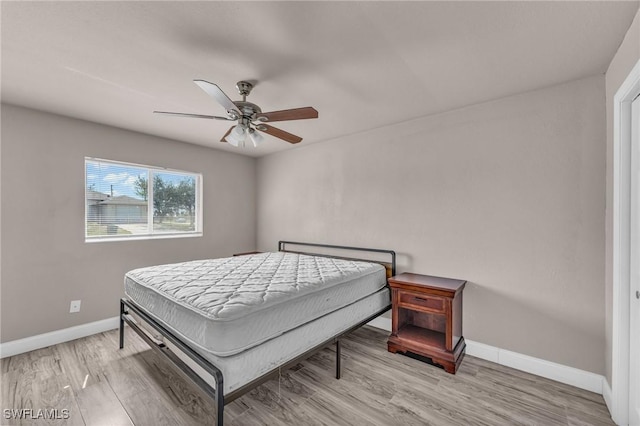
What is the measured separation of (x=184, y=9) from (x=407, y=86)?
1.80m

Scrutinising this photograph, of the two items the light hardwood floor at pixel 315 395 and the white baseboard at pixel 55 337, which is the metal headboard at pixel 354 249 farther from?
the white baseboard at pixel 55 337

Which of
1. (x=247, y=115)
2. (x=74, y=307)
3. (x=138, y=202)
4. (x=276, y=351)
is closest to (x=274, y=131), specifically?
(x=247, y=115)

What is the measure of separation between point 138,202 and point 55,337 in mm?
1761

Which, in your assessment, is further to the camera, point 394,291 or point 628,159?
point 394,291

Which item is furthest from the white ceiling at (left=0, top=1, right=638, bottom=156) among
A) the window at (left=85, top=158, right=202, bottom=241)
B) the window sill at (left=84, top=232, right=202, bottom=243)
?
the window sill at (left=84, top=232, right=202, bottom=243)

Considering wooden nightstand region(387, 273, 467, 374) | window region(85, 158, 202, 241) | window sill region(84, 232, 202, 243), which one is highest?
window region(85, 158, 202, 241)

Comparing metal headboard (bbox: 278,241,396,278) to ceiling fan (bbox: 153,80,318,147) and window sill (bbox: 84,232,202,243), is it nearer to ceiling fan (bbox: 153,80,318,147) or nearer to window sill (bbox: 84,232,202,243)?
window sill (bbox: 84,232,202,243)

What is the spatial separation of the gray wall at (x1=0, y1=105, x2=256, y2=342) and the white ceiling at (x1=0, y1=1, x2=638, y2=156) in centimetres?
39

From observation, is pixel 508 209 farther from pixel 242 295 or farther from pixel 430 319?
pixel 242 295

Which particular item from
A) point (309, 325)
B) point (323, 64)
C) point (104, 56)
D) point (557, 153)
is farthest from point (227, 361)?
point (557, 153)

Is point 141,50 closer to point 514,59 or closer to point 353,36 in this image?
point 353,36

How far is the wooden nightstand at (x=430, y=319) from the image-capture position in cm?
254

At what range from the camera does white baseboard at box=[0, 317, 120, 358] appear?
2.77m

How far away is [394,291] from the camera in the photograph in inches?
114
